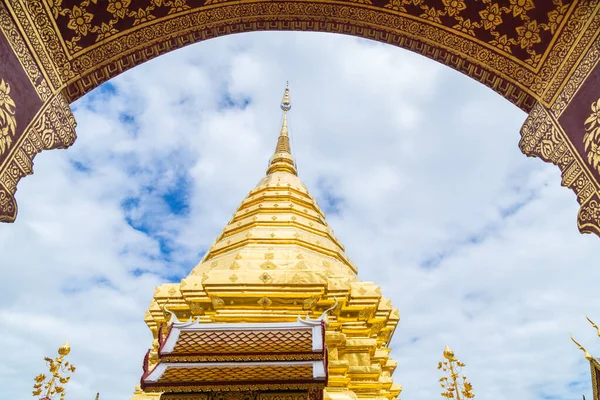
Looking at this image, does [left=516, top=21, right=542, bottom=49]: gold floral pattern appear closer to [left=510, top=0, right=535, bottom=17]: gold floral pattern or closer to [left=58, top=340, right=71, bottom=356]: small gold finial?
[left=510, top=0, right=535, bottom=17]: gold floral pattern

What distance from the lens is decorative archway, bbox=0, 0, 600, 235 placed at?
140 inches

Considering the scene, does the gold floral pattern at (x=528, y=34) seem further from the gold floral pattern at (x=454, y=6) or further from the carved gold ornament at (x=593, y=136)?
the carved gold ornament at (x=593, y=136)

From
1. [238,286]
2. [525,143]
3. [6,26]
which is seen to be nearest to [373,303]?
[238,286]

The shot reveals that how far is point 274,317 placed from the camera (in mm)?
8031

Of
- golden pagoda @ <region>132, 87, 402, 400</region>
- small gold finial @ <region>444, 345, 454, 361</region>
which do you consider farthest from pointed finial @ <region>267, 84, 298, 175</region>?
small gold finial @ <region>444, 345, 454, 361</region>

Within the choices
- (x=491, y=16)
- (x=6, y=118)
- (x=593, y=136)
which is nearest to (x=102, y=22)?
(x=6, y=118)

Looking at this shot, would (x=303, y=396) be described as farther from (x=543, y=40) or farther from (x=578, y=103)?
(x=543, y=40)

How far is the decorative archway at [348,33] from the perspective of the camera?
3.56 m

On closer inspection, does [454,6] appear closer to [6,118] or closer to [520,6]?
[520,6]

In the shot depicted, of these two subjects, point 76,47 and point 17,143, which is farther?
point 76,47

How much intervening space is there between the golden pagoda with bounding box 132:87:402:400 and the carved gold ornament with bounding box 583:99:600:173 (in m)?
3.13

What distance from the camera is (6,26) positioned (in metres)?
3.55

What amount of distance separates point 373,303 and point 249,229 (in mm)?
3707

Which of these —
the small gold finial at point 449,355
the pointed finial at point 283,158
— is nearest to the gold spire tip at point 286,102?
the pointed finial at point 283,158
